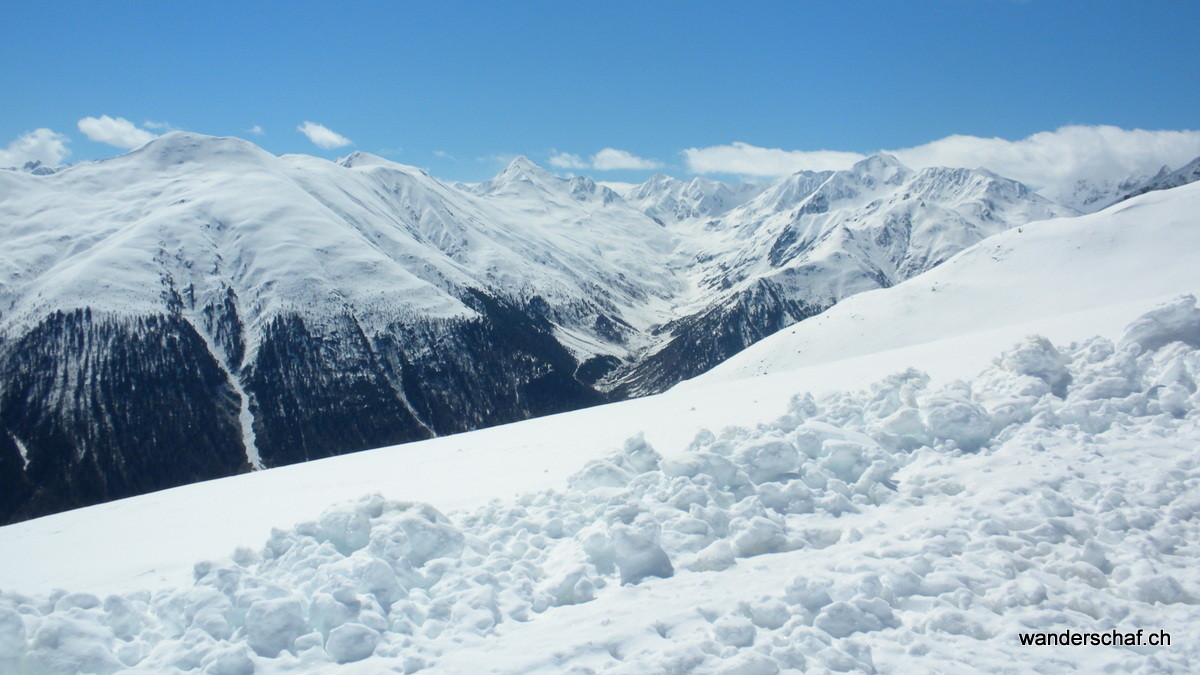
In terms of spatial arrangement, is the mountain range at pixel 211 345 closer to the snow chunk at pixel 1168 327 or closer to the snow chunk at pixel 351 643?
the snow chunk at pixel 351 643

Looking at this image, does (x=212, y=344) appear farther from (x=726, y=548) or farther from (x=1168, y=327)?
(x=1168, y=327)

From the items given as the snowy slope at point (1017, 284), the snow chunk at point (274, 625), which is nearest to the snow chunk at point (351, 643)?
the snow chunk at point (274, 625)

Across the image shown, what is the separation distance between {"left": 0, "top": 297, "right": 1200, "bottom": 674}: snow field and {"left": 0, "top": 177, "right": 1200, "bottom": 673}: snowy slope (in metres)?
0.04

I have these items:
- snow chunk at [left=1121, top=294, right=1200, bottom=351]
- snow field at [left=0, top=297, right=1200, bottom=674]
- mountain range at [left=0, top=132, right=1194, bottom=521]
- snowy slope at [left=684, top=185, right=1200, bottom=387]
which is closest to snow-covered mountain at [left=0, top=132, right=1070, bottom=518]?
mountain range at [left=0, top=132, right=1194, bottom=521]

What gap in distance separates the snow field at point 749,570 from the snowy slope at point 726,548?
0.12 feet

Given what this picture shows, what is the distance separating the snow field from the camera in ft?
25.3

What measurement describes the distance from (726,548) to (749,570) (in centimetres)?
50

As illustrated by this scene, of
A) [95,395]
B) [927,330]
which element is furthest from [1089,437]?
[95,395]

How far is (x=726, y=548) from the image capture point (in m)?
9.67

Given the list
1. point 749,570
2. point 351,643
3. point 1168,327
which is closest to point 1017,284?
point 1168,327

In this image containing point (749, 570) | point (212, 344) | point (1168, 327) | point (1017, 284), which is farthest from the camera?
point (212, 344)

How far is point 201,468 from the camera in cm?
11631

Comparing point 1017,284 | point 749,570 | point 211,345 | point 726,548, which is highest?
point 211,345

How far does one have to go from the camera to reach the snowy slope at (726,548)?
7.83m
